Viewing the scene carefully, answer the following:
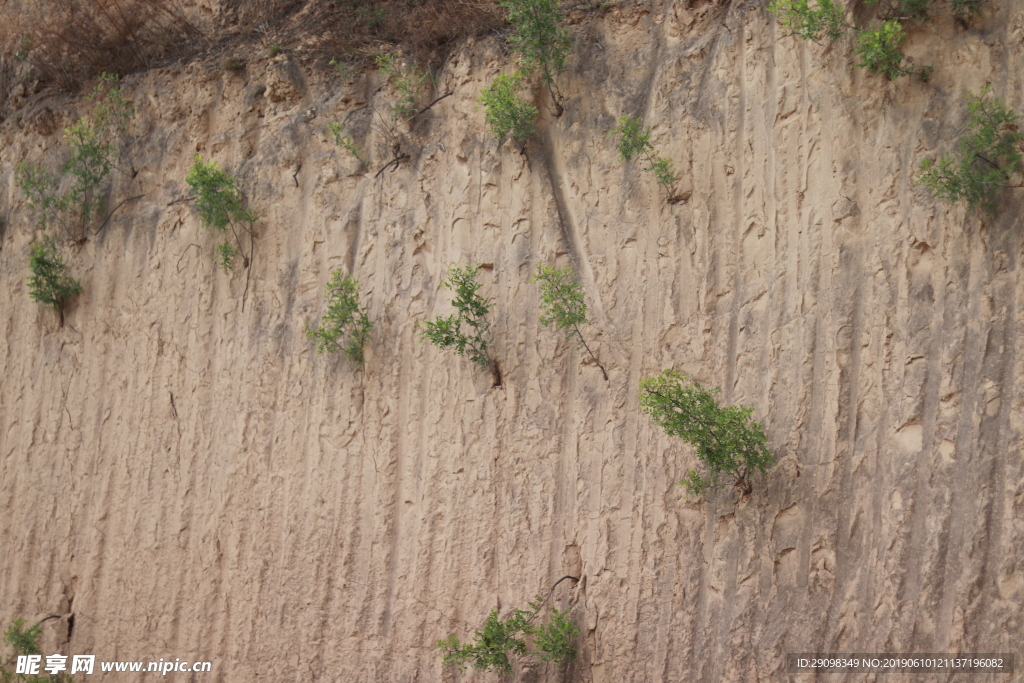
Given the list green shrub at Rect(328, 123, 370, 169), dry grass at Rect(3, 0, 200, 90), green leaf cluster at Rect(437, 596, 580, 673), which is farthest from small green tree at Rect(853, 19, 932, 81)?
dry grass at Rect(3, 0, 200, 90)

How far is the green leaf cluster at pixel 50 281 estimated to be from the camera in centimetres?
699

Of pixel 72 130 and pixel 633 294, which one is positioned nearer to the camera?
pixel 633 294

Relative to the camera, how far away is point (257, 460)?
19.8 feet

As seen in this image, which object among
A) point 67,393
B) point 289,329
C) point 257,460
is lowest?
point 257,460

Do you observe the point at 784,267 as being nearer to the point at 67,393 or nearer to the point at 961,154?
the point at 961,154

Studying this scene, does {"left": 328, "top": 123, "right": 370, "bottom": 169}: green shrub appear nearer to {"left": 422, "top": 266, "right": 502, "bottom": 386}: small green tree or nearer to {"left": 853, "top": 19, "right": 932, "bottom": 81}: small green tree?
{"left": 422, "top": 266, "right": 502, "bottom": 386}: small green tree

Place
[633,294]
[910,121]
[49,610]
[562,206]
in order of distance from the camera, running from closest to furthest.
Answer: [910,121] → [633,294] → [562,206] → [49,610]

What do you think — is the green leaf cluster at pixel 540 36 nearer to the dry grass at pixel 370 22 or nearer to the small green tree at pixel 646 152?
the dry grass at pixel 370 22

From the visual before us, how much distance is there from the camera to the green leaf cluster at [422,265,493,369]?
5.38 m

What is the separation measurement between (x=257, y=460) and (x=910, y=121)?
14.9 feet

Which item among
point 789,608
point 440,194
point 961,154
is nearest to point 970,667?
point 789,608

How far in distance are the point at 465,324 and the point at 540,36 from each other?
189cm

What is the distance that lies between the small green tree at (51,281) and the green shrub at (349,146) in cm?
259

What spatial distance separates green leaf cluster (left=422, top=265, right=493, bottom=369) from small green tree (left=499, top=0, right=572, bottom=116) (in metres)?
1.31
